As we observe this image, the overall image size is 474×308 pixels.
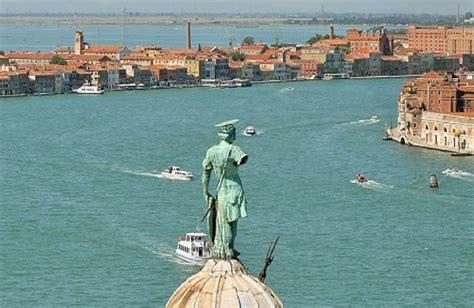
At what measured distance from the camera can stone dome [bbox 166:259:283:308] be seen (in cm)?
120

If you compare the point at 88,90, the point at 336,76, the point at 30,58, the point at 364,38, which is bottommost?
the point at 336,76

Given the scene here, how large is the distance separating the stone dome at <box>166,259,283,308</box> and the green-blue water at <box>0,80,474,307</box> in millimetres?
5065

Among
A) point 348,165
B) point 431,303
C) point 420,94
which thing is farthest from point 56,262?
point 420,94

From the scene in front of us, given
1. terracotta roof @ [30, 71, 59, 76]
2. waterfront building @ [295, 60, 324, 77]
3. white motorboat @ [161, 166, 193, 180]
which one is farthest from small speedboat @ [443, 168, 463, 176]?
waterfront building @ [295, 60, 324, 77]

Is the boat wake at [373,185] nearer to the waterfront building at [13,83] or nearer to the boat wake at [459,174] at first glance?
the boat wake at [459,174]

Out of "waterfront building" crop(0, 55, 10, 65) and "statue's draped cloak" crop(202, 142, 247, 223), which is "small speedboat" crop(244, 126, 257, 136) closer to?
"waterfront building" crop(0, 55, 10, 65)

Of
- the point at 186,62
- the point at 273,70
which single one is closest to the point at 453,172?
the point at 186,62

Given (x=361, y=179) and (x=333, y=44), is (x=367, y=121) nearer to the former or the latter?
(x=361, y=179)

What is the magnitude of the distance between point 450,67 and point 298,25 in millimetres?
46816

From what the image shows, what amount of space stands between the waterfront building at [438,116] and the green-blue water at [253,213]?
0.33 metres

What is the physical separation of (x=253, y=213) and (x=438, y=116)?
6514mm

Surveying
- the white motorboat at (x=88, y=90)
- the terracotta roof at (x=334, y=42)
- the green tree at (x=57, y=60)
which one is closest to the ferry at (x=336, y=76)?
the terracotta roof at (x=334, y=42)

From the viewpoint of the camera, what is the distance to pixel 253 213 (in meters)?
9.20

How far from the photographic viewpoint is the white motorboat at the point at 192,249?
24.8 feet
